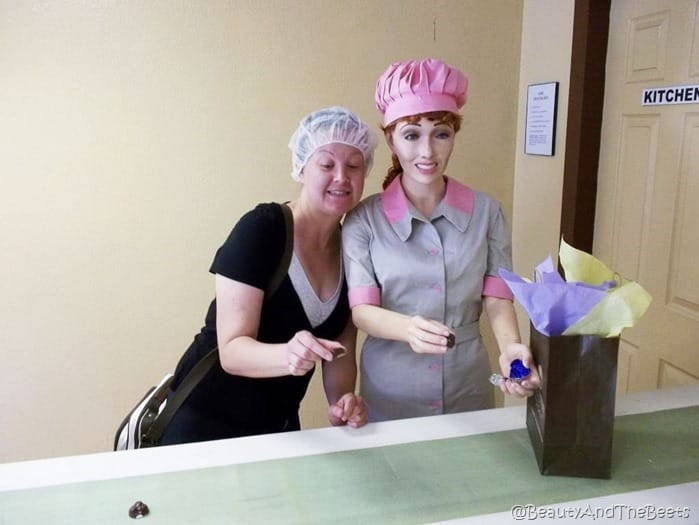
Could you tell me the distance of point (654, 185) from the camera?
1697 mm

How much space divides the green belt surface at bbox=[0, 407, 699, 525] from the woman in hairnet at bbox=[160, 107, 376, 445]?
25 centimetres

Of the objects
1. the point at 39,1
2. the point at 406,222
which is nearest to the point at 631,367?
the point at 406,222

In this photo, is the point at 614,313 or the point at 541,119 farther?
the point at 541,119

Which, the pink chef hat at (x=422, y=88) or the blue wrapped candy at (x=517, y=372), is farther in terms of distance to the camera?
the pink chef hat at (x=422, y=88)

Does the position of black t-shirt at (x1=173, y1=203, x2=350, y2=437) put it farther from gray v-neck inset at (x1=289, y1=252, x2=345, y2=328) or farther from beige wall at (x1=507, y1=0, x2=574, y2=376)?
beige wall at (x1=507, y1=0, x2=574, y2=376)

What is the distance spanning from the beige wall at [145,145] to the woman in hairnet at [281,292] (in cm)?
86

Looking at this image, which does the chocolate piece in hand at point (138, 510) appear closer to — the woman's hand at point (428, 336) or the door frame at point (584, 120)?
the woman's hand at point (428, 336)

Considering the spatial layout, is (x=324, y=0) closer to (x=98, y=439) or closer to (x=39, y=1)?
(x=39, y=1)

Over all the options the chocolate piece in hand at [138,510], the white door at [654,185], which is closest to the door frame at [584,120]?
the white door at [654,185]

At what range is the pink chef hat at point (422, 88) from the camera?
1163 millimetres

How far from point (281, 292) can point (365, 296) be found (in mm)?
162

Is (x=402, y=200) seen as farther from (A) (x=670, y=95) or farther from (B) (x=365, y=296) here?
(A) (x=670, y=95)

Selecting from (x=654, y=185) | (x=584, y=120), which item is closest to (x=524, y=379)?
Result: (x=654, y=185)

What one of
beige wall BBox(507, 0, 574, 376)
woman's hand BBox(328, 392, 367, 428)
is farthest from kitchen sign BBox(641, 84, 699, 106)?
woman's hand BBox(328, 392, 367, 428)
